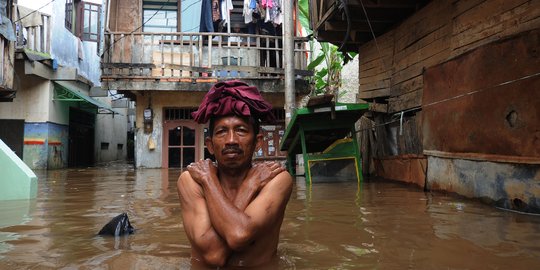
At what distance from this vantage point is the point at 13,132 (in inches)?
572

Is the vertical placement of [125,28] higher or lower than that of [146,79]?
higher

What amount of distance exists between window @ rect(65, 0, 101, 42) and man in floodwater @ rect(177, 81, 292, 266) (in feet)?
57.3

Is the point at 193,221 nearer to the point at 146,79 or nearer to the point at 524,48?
the point at 524,48

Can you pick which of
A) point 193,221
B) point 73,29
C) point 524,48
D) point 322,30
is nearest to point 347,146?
point 322,30

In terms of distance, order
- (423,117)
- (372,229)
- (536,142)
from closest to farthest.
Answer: (372,229) → (536,142) → (423,117)

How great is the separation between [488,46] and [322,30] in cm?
452

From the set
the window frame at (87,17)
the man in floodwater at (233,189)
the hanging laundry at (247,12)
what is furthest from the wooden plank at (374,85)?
the window frame at (87,17)

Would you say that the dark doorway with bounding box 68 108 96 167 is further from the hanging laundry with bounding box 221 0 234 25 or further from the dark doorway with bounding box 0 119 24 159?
the hanging laundry with bounding box 221 0 234 25

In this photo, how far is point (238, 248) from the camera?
84.4 inches

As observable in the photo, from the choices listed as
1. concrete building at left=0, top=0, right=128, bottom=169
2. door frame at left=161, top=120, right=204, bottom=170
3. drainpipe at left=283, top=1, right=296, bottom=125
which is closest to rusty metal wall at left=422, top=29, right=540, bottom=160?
drainpipe at left=283, top=1, right=296, bottom=125

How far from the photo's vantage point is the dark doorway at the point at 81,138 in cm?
1734

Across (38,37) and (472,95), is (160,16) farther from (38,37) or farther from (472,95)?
(472,95)

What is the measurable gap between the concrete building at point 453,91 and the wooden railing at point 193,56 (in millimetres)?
4039

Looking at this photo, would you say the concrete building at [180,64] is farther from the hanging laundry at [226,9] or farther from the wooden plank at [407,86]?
the wooden plank at [407,86]
